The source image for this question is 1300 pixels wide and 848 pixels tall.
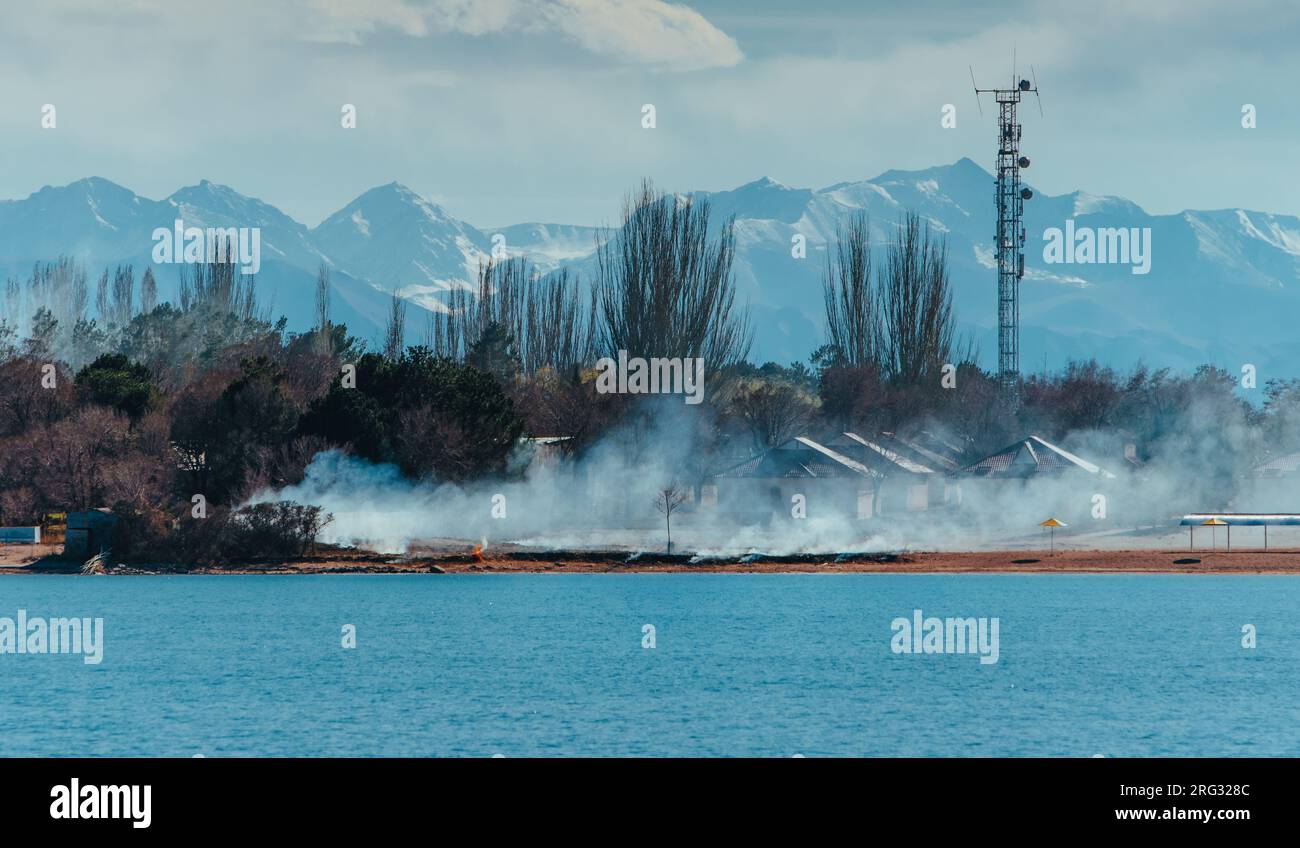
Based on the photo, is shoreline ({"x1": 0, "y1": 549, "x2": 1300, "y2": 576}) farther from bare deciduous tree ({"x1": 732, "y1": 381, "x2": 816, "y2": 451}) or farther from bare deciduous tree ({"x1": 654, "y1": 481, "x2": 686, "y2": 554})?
bare deciduous tree ({"x1": 732, "y1": 381, "x2": 816, "y2": 451})

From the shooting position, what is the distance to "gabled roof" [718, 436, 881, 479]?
11276cm

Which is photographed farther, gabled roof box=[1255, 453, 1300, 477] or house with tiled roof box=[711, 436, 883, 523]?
gabled roof box=[1255, 453, 1300, 477]

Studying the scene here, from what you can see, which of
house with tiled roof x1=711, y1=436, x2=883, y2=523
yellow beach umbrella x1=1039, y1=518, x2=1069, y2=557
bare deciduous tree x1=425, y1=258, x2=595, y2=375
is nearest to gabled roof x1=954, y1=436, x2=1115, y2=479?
yellow beach umbrella x1=1039, y1=518, x2=1069, y2=557

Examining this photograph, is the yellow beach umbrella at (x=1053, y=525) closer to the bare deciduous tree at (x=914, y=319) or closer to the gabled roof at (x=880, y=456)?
the gabled roof at (x=880, y=456)

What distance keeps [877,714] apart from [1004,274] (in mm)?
79464

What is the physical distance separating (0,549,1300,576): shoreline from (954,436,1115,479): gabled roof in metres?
17.3

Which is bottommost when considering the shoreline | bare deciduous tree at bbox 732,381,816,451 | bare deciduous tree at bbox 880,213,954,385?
the shoreline

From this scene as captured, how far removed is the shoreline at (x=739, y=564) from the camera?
92.0 metres

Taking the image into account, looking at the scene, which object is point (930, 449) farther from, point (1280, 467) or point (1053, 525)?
point (1053, 525)

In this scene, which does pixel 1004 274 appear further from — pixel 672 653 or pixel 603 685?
pixel 603 685

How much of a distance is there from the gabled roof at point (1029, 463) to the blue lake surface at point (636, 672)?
1724 cm

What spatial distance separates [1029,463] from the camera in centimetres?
11488

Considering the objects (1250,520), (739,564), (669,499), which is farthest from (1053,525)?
(669,499)
